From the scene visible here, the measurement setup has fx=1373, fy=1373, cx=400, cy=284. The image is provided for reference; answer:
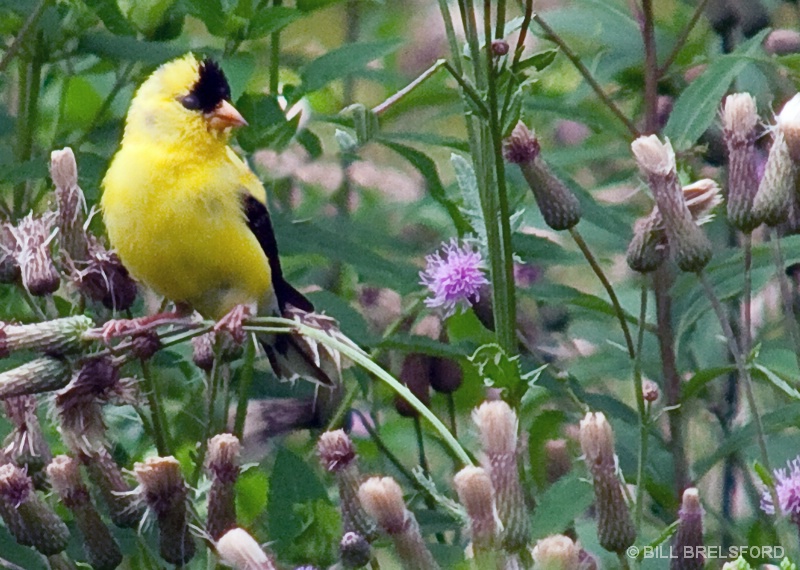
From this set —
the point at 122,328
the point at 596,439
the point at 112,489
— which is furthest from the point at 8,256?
the point at 596,439

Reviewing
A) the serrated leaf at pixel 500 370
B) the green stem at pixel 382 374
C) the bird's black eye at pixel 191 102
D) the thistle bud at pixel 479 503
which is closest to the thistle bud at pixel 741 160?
the serrated leaf at pixel 500 370

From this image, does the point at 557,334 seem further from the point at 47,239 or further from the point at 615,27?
the point at 47,239

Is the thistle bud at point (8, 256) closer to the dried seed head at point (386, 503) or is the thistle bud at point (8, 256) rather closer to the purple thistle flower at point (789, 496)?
the dried seed head at point (386, 503)

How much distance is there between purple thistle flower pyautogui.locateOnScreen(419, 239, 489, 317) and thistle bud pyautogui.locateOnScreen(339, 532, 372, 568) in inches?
21.9

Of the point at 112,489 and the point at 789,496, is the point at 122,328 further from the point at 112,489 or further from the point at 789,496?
the point at 789,496

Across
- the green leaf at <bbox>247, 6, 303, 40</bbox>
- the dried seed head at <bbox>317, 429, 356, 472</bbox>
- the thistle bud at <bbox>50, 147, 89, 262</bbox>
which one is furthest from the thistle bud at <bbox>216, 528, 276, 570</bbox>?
the green leaf at <bbox>247, 6, 303, 40</bbox>

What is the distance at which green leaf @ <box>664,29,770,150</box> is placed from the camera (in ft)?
6.69

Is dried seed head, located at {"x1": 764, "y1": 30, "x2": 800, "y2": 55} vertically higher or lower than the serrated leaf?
higher

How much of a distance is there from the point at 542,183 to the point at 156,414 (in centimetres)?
63

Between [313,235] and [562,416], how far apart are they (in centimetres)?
49

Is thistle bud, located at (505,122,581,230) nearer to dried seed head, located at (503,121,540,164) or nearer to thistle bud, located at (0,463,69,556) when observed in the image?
dried seed head, located at (503,121,540,164)

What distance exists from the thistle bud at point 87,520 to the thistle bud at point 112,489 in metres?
0.03

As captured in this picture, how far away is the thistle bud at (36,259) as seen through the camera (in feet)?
6.17

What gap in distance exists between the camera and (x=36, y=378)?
162cm
